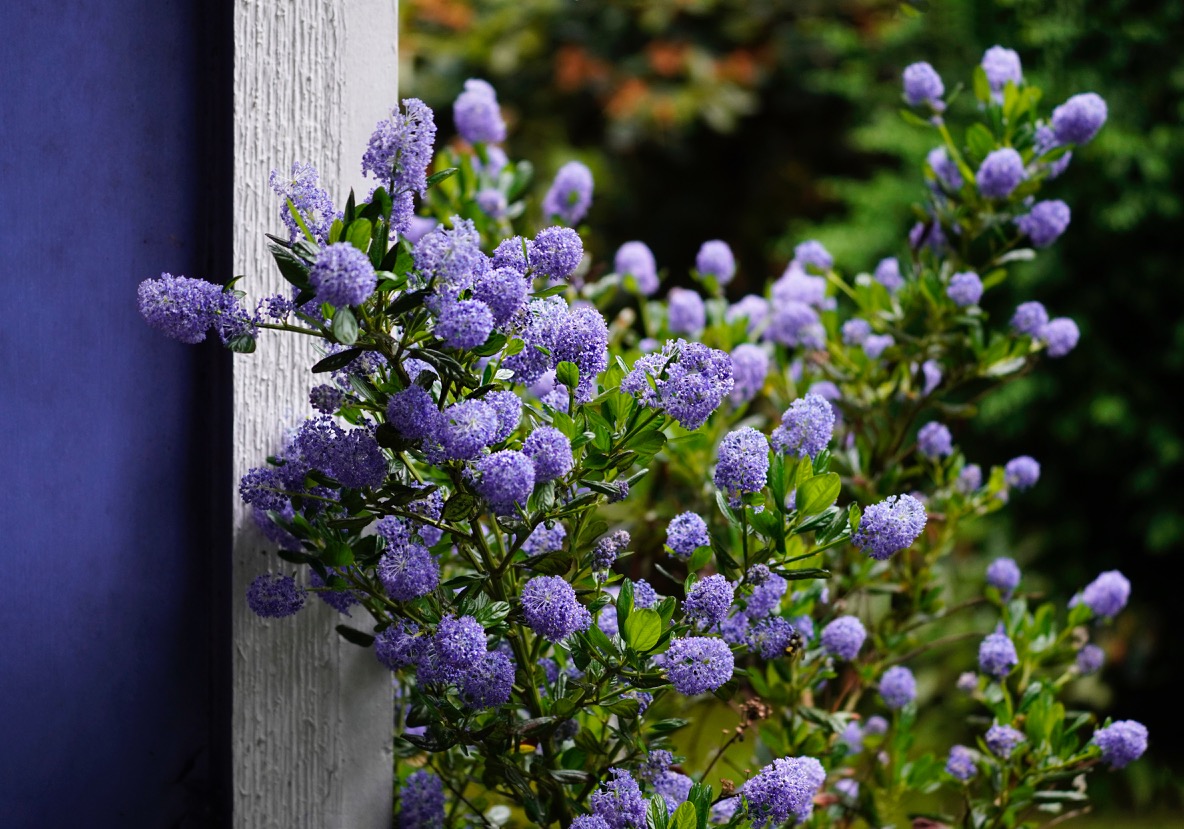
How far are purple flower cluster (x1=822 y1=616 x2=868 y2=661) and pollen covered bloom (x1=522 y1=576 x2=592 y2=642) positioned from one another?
49cm

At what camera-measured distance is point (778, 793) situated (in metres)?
1.03

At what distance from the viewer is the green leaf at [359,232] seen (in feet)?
2.97

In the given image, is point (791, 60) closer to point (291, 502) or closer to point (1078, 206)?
point (1078, 206)

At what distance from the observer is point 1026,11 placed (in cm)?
302

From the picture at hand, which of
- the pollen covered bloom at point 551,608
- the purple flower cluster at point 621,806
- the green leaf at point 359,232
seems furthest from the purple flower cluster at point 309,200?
the purple flower cluster at point 621,806

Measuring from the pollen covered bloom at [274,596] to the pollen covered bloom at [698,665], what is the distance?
37 centimetres

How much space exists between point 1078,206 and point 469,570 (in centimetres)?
263

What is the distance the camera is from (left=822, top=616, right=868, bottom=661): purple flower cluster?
135cm

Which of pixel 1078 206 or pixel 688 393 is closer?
pixel 688 393

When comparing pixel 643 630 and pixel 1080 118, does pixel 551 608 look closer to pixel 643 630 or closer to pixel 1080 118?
pixel 643 630

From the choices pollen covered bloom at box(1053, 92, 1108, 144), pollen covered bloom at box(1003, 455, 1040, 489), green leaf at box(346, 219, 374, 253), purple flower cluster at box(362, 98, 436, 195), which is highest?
pollen covered bloom at box(1053, 92, 1108, 144)

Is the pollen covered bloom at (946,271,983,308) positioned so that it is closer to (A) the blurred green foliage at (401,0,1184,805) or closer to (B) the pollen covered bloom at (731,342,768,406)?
(B) the pollen covered bloom at (731,342,768,406)

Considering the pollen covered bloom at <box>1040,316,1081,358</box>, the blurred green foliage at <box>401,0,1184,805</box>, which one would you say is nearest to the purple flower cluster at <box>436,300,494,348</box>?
the pollen covered bloom at <box>1040,316,1081,358</box>

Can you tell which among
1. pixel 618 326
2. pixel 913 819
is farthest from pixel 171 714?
pixel 913 819
